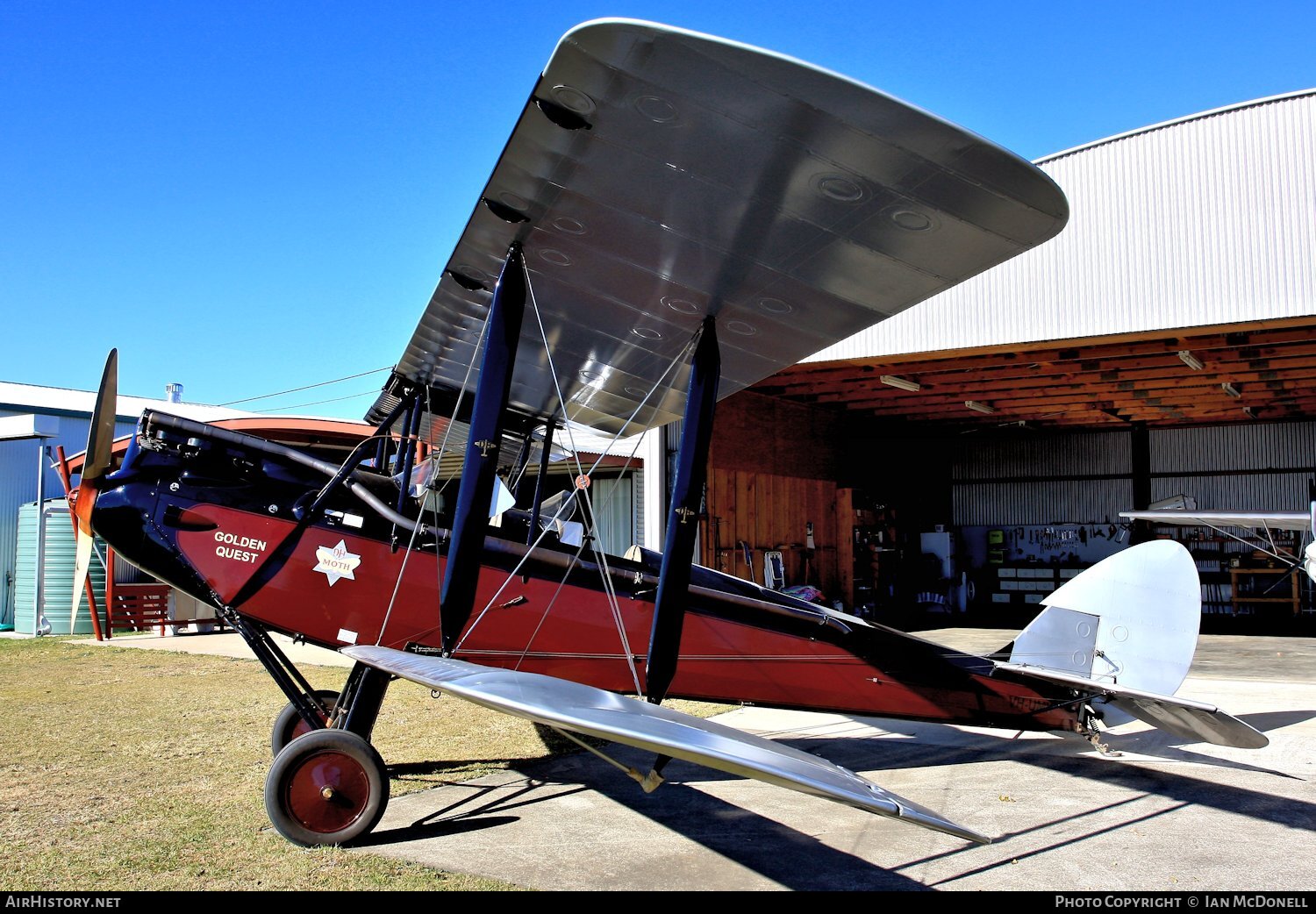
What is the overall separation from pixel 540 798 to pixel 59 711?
6.07 m

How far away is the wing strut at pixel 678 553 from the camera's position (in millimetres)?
4941

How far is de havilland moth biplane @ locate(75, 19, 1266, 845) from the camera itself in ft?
11.6

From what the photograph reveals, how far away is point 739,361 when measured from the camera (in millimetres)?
6465

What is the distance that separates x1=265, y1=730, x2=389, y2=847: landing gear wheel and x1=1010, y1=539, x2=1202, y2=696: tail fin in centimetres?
444

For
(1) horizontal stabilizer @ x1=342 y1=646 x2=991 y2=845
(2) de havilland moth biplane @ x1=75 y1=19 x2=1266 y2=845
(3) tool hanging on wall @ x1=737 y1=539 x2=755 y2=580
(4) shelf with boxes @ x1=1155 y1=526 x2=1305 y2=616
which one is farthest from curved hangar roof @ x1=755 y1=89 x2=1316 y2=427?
(4) shelf with boxes @ x1=1155 y1=526 x2=1305 y2=616

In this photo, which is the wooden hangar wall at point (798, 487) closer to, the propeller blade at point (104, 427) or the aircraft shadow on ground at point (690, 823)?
the aircraft shadow on ground at point (690, 823)

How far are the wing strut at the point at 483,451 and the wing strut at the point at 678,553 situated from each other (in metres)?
0.97

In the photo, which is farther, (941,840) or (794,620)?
(794,620)

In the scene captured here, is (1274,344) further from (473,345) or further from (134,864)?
(134,864)

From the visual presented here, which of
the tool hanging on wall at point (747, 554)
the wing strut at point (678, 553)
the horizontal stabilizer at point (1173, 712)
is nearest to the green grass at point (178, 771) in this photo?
the wing strut at point (678, 553)

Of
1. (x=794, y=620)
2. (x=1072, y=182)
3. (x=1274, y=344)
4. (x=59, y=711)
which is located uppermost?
(x=1072, y=182)

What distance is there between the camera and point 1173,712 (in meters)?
5.62

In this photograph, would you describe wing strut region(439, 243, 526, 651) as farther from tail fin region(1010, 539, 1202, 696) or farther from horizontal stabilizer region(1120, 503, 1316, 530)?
horizontal stabilizer region(1120, 503, 1316, 530)
